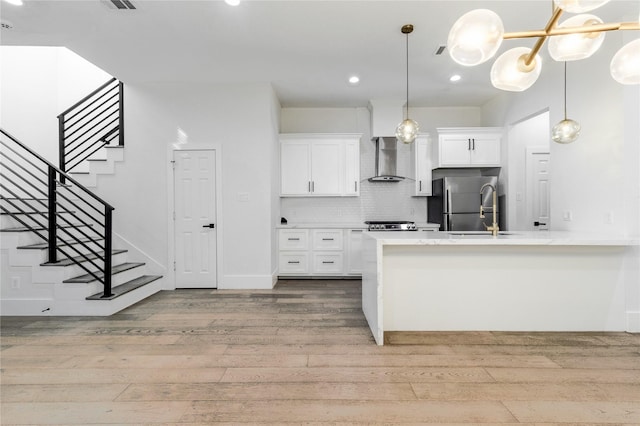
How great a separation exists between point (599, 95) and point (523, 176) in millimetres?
2102

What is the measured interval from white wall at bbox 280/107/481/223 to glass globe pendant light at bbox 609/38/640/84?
174 inches

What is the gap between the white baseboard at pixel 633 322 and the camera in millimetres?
3002

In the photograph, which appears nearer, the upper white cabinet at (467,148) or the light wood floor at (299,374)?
the light wood floor at (299,374)

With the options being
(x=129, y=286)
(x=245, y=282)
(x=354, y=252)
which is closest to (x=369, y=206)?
(x=354, y=252)

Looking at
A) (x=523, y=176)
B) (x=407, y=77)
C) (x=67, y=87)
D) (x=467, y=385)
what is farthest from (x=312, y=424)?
(x=67, y=87)

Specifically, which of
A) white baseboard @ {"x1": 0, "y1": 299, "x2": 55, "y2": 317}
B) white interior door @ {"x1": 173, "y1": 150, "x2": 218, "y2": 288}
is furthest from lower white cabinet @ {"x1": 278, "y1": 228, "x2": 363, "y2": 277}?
white baseboard @ {"x1": 0, "y1": 299, "x2": 55, "y2": 317}

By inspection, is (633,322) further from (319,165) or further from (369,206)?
(319,165)

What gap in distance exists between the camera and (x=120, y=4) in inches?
115

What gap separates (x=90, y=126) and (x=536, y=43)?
625cm

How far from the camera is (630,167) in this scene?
3.04 m

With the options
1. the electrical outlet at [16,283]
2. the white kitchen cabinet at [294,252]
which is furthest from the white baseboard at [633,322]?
the electrical outlet at [16,283]

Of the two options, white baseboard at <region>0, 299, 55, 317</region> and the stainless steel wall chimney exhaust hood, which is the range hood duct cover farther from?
white baseboard at <region>0, 299, 55, 317</region>

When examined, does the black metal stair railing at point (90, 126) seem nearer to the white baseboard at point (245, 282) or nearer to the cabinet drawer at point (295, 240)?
the white baseboard at point (245, 282)

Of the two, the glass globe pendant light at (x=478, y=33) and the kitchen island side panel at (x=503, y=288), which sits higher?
the glass globe pendant light at (x=478, y=33)
